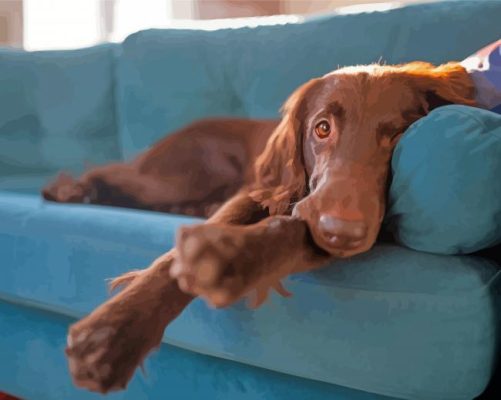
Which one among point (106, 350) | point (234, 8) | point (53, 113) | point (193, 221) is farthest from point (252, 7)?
point (106, 350)

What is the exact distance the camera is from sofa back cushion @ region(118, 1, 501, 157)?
141 cm

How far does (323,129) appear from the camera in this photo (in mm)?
937

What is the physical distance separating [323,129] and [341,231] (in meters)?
0.24

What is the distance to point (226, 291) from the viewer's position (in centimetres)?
62

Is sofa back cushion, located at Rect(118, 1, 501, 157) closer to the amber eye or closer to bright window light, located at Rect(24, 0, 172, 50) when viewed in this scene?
the amber eye

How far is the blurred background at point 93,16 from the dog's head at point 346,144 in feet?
5.19

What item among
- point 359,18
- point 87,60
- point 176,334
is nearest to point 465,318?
point 176,334

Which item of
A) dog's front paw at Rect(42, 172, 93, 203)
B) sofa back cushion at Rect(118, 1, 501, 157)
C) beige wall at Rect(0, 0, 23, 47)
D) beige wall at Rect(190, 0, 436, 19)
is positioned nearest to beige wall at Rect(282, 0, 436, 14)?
beige wall at Rect(190, 0, 436, 19)

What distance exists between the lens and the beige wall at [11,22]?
3.07 m

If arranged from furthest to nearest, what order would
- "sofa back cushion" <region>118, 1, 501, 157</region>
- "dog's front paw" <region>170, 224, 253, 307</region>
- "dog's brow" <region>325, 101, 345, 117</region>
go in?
"sofa back cushion" <region>118, 1, 501, 157</region>
"dog's brow" <region>325, 101, 345, 117</region>
"dog's front paw" <region>170, 224, 253, 307</region>

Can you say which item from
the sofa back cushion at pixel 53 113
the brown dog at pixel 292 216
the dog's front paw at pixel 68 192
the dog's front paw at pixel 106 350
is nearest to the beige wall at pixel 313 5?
the sofa back cushion at pixel 53 113

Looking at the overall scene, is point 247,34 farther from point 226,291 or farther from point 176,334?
point 226,291

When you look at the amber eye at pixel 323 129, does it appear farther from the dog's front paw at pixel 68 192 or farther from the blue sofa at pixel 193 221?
the dog's front paw at pixel 68 192

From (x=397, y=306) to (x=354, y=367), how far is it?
→ 4.4 inches
